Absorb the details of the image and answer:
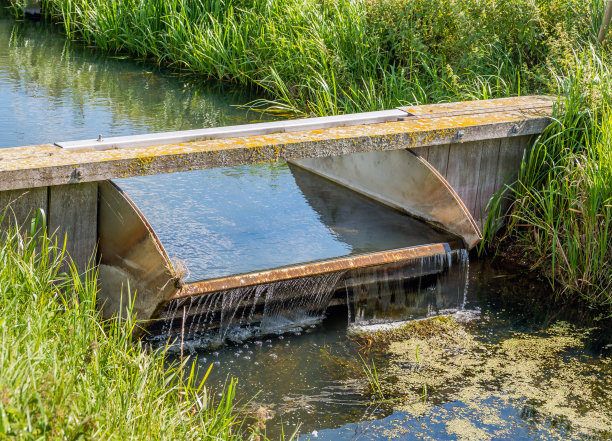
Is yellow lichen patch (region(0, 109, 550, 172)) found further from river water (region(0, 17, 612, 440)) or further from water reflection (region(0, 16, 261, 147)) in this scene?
water reflection (region(0, 16, 261, 147))

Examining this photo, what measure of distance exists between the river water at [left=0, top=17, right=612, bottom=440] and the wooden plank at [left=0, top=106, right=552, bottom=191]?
74 cm

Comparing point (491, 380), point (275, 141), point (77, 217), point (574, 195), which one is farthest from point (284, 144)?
point (574, 195)

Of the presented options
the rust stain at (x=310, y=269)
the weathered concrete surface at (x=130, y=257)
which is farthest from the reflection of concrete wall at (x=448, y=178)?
the weathered concrete surface at (x=130, y=257)

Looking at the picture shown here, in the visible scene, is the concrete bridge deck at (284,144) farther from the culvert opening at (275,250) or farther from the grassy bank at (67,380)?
the culvert opening at (275,250)

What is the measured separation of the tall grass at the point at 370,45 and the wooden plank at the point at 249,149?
1.10 m

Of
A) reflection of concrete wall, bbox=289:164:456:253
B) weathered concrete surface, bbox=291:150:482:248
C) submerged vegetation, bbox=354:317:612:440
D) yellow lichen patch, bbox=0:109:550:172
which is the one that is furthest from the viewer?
reflection of concrete wall, bbox=289:164:456:253

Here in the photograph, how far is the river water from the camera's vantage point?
4.07 metres

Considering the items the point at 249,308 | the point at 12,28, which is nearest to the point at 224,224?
the point at 249,308

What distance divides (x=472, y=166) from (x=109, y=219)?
2750 mm

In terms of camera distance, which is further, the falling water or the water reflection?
the water reflection

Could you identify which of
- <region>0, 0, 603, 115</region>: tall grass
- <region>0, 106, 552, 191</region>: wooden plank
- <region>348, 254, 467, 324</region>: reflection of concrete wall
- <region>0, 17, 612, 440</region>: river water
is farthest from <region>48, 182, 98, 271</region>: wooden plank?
<region>0, 0, 603, 115</region>: tall grass

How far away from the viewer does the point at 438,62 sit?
8172 millimetres

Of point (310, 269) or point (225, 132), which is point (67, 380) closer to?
Answer: point (310, 269)

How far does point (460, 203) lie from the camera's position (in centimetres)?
540
